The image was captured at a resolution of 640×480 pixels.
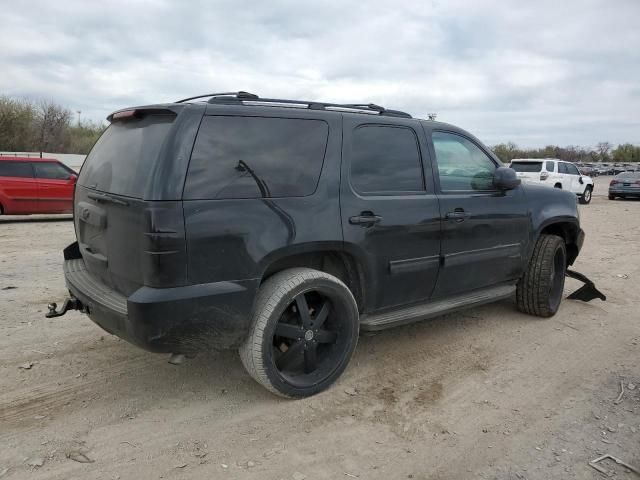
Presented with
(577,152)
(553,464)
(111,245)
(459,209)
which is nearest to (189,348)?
(111,245)

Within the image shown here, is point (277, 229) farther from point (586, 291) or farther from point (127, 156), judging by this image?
point (586, 291)

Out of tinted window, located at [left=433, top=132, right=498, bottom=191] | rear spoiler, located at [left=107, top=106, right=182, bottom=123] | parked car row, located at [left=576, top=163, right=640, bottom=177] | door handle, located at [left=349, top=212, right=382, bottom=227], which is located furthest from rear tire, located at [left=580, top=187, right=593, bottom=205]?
parked car row, located at [left=576, top=163, right=640, bottom=177]

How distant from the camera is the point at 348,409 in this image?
327 cm

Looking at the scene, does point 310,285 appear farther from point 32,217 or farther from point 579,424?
point 32,217

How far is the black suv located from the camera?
2.80 meters

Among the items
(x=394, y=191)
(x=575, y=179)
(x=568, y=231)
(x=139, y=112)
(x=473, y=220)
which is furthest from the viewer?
(x=575, y=179)

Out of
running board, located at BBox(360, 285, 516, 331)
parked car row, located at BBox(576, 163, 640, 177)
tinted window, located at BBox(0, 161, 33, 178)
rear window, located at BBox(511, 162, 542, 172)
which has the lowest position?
running board, located at BBox(360, 285, 516, 331)

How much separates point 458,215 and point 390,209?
0.74 metres

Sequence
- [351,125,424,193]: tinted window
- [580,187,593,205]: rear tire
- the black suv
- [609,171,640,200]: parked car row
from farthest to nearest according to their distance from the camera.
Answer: [609,171,640,200]: parked car row → [580,187,593,205]: rear tire → [351,125,424,193]: tinted window → the black suv

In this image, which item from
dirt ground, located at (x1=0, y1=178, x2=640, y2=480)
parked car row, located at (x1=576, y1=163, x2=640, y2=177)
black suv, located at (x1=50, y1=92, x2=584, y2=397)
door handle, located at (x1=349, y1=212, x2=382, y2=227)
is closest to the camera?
dirt ground, located at (x1=0, y1=178, x2=640, y2=480)

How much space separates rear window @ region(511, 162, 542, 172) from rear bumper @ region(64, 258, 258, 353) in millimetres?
18131

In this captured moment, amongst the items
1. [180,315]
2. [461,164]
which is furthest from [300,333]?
[461,164]

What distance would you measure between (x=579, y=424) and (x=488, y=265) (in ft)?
5.14

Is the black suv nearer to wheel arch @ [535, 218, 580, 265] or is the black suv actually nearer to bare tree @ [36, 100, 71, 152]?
wheel arch @ [535, 218, 580, 265]
